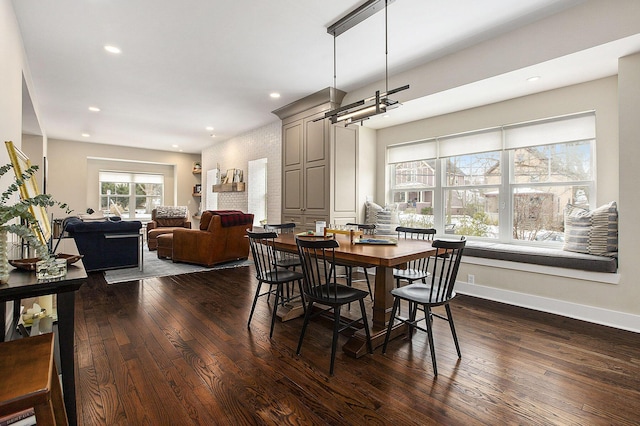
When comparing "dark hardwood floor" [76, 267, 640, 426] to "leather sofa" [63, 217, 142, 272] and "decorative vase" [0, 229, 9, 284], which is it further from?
"leather sofa" [63, 217, 142, 272]

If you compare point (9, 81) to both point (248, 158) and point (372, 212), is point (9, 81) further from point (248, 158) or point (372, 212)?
point (248, 158)

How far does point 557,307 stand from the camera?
10.7ft

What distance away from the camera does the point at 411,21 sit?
9.59 feet

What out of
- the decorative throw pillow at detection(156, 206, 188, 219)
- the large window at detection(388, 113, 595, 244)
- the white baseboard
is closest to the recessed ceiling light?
the large window at detection(388, 113, 595, 244)

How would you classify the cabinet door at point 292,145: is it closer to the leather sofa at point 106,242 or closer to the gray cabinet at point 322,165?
the gray cabinet at point 322,165

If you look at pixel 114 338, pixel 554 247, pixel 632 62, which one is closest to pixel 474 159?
pixel 554 247

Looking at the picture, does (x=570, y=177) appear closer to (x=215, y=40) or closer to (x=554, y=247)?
(x=554, y=247)

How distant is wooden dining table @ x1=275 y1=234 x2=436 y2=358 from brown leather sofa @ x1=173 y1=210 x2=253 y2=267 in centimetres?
294

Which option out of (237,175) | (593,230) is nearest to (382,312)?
(593,230)

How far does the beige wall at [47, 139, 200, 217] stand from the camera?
8.02m

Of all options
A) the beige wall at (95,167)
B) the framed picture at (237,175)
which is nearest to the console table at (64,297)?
the framed picture at (237,175)

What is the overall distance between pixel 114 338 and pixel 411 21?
12.7 feet

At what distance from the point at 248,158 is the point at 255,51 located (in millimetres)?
3774

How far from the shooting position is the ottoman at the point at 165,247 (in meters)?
6.03
